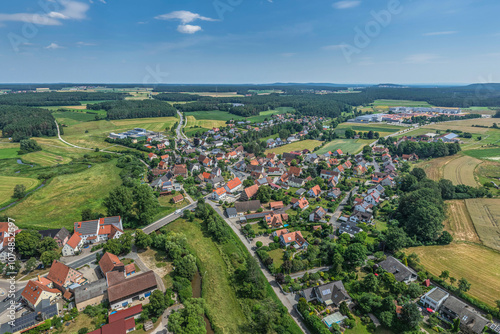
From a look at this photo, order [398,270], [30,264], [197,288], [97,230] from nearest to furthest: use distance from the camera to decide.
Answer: [197,288] < [398,270] < [30,264] < [97,230]

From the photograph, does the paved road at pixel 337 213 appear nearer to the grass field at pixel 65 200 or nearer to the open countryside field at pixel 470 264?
the open countryside field at pixel 470 264

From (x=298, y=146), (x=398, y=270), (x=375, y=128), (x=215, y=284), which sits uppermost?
(x=375, y=128)

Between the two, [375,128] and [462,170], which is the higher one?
[375,128]

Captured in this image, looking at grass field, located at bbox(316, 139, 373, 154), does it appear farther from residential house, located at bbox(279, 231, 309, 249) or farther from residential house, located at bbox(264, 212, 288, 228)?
residential house, located at bbox(279, 231, 309, 249)

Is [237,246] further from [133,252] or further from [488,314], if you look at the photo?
[488,314]

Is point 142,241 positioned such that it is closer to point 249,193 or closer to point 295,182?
point 249,193

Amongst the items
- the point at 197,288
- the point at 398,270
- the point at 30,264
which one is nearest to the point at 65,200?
the point at 30,264

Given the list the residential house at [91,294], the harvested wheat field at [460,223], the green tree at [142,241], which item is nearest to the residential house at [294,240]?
the green tree at [142,241]
